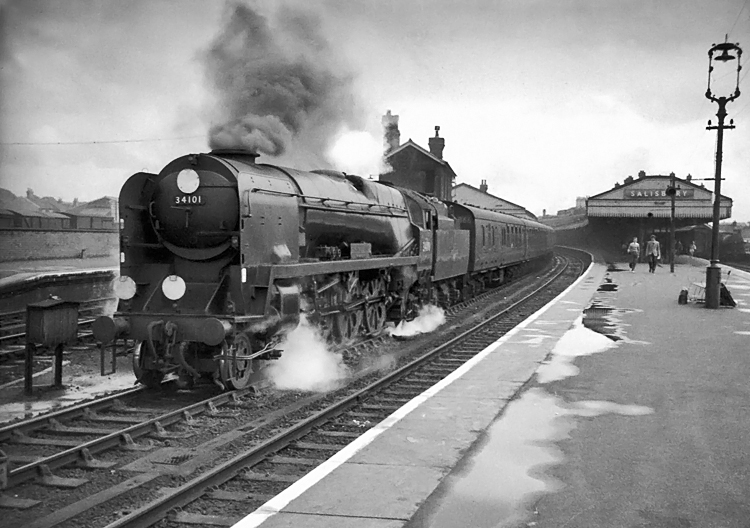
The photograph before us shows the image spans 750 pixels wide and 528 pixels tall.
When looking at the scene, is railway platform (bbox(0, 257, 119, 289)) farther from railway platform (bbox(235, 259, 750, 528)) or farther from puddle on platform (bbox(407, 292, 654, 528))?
puddle on platform (bbox(407, 292, 654, 528))

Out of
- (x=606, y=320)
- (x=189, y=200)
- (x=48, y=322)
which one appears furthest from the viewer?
(x=606, y=320)

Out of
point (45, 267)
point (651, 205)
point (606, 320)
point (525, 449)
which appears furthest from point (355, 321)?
point (651, 205)

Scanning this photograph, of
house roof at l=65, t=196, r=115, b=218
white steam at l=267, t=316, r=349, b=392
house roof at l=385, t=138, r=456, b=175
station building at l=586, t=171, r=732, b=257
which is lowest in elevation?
white steam at l=267, t=316, r=349, b=392

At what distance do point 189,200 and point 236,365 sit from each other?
199cm

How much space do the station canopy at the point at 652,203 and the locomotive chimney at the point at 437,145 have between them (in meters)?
11.7

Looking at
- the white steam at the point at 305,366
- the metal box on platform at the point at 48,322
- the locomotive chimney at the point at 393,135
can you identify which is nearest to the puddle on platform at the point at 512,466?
the white steam at the point at 305,366

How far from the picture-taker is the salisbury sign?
45.4 metres

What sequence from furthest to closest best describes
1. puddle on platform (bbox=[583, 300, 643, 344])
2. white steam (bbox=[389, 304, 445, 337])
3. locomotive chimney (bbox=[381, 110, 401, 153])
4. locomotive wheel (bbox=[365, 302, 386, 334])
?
locomotive chimney (bbox=[381, 110, 401, 153])
white steam (bbox=[389, 304, 445, 337])
puddle on platform (bbox=[583, 300, 643, 344])
locomotive wheel (bbox=[365, 302, 386, 334])

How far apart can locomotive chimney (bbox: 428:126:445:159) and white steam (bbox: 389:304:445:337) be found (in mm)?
26830

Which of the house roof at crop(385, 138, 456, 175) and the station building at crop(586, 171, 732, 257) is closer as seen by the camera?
the house roof at crop(385, 138, 456, 175)

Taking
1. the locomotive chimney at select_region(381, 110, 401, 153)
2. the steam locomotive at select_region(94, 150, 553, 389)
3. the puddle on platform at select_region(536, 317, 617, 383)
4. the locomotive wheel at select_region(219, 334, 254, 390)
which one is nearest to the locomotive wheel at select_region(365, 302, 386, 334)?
the steam locomotive at select_region(94, 150, 553, 389)

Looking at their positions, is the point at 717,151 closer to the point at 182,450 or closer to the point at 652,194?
the point at 182,450

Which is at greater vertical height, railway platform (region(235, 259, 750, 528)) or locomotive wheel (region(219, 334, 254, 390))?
locomotive wheel (region(219, 334, 254, 390))

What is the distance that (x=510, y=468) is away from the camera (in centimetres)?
515
